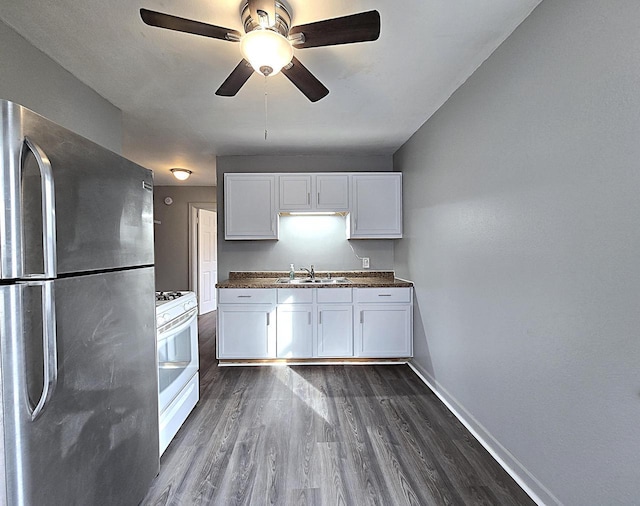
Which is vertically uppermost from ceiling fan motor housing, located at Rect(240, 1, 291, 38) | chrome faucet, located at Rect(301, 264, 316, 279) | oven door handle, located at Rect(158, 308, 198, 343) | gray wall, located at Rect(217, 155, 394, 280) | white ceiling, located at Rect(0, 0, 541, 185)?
white ceiling, located at Rect(0, 0, 541, 185)

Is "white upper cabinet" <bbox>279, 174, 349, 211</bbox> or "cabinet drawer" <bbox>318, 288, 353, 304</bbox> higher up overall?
"white upper cabinet" <bbox>279, 174, 349, 211</bbox>

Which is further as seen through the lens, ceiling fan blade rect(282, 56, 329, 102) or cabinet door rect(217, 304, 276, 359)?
cabinet door rect(217, 304, 276, 359)

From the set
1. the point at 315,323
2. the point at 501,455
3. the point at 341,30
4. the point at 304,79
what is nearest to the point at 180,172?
the point at 315,323

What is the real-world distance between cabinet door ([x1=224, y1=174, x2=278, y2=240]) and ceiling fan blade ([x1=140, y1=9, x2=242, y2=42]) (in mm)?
2316

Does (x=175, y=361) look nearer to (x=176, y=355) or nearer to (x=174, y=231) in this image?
(x=176, y=355)

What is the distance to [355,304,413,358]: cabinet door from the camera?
3.54 meters

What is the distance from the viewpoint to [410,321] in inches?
139

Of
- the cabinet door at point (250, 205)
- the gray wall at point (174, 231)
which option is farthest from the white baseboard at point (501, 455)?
the gray wall at point (174, 231)

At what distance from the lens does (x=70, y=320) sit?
3.57ft

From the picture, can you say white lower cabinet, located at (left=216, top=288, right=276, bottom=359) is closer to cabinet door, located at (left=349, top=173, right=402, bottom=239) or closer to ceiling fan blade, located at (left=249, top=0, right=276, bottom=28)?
cabinet door, located at (left=349, top=173, right=402, bottom=239)

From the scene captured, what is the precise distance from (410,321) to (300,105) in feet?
7.93

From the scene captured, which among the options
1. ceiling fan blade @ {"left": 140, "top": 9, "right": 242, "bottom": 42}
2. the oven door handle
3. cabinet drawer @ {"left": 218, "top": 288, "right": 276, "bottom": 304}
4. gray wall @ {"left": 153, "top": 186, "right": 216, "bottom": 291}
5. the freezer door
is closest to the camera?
the freezer door

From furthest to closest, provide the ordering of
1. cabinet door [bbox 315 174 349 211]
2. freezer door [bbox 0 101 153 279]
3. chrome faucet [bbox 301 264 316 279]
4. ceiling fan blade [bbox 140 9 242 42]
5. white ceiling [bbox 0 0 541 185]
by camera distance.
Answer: chrome faucet [bbox 301 264 316 279], cabinet door [bbox 315 174 349 211], white ceiling [bbox 0 0 541 185], ceiling fan blade [bbox 140 9 242 42], freezer door [bbox 0 101 153 279]

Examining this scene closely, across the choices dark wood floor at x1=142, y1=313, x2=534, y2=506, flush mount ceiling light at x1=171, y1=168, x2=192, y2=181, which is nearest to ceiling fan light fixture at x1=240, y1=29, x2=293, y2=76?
dark wood floor at x1=142, y1=313, x2=534, y2=506
